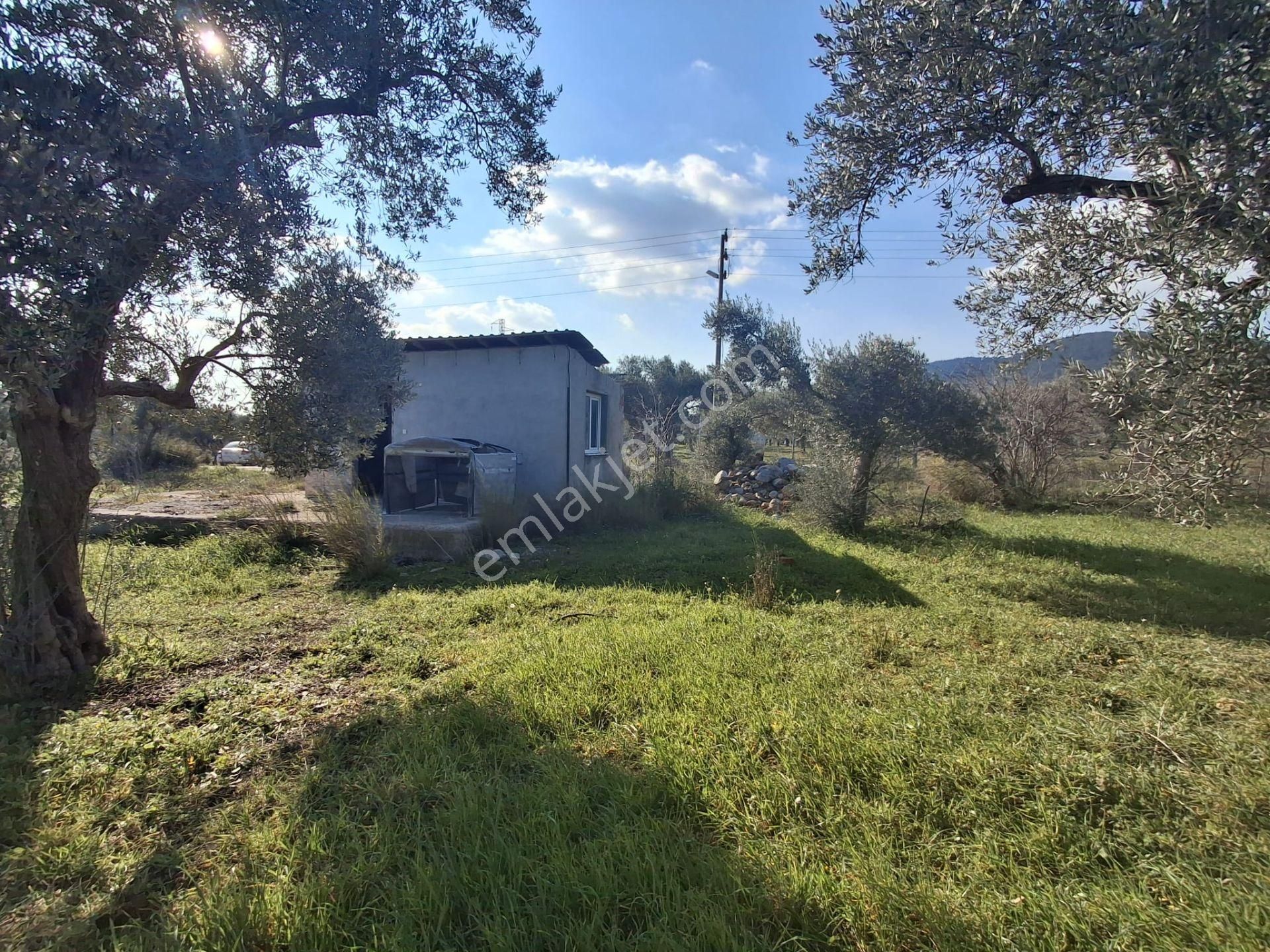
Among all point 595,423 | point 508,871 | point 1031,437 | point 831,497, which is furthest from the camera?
point 1031,437

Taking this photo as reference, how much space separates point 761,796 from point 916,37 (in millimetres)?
4942

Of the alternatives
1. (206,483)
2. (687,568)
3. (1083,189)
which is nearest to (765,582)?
(687,568)

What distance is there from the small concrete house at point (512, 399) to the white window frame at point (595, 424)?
453 millimetres

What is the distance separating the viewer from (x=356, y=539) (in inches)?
260

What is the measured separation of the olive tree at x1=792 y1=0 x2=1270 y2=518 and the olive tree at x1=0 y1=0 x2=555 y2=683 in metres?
3.07

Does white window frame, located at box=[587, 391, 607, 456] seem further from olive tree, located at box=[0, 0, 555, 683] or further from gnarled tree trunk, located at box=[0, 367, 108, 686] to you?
gnarled tree trunk, located at box=[0, 367, 108, 686]

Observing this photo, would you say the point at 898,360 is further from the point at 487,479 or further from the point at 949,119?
the point at 487,479

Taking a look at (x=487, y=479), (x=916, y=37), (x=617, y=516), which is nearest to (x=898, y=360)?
(x=617, y=516)

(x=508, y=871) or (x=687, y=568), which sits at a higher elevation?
(x=687, y=568)

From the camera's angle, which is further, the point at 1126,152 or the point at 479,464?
the point at 479,464

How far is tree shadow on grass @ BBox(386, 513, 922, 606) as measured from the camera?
238 inches

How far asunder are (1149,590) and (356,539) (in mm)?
9466

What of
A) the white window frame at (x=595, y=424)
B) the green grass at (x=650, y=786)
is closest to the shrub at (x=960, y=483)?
the white window frame at (x=595, y=424)

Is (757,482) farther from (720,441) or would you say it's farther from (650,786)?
(650,786)
